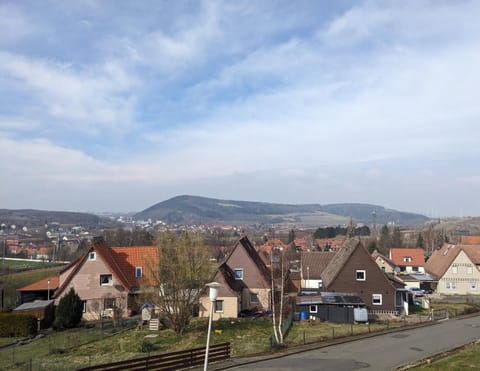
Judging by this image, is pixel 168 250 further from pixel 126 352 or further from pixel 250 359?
pixel 250 359

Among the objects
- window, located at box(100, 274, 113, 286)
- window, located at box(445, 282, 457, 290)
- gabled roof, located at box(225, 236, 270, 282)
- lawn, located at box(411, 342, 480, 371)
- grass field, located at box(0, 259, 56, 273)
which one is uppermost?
gabled roof, located at box(225, 236, 270, 282)

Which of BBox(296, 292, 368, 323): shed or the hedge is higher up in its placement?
BBox(296, 292, 368, 323): shed

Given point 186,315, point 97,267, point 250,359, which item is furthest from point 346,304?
point 97,267

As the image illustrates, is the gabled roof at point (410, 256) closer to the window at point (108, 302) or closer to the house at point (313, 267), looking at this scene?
the house at point (313, 267)

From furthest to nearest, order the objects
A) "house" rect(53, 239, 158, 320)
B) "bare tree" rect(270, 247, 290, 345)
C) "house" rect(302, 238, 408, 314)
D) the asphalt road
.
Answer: "house" rect(302, 238, 408, 314) < "house" rect(53, 239, 158, 320) < "bare tree" rect(270, 247, 290, 345) < the asphalt road

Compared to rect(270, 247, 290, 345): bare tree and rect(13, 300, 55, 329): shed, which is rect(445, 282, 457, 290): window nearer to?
rect(270, 247, 290, 345): bare tree

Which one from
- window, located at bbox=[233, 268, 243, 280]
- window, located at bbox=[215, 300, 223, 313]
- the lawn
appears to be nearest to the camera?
the lawn

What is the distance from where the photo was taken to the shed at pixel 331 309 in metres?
39.8

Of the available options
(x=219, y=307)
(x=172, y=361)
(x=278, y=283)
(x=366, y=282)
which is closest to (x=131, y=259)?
(x=219, y=307)

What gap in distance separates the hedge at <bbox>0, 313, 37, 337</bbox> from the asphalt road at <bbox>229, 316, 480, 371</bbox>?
23226 millimetres

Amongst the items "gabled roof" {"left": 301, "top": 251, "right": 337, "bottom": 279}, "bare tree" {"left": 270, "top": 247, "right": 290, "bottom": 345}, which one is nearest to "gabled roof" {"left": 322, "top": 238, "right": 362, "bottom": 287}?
"bare tree" {"left": 270, "top": 247, "right": 290, "bottom": 345}

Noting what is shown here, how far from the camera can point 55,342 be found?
3322cm

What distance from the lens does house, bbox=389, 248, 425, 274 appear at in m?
80.9

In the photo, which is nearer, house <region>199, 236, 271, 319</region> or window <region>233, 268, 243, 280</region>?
house <region>199, 236, 271, 319</region>
